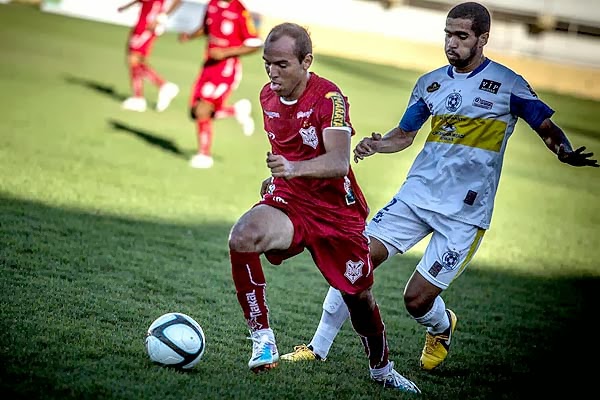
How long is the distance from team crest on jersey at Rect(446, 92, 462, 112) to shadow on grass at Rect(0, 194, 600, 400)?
1.60 metres

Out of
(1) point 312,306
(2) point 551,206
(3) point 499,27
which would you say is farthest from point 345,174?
(3) point 499,27

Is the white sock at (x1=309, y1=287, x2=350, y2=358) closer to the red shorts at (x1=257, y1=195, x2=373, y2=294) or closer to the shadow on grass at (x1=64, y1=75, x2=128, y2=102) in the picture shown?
the red shorts at (x1=257, y1=195, x2=373, y2=294)

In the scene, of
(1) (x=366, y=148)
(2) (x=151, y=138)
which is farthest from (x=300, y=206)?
Result: (2) (x=151, y=138)

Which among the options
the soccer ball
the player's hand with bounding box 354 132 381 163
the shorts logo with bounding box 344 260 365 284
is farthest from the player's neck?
the soccer ball

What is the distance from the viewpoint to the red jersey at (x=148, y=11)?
15602 millimetres

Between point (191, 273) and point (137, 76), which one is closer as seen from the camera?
point (191, 273)

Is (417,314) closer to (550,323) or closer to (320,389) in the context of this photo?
(320,389)

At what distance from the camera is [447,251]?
5902mm

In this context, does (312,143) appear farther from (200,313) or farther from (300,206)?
(200,313)

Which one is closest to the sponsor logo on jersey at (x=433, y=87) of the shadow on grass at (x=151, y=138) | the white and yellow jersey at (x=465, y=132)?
the white and yellow jersey at (x=465, y=132)

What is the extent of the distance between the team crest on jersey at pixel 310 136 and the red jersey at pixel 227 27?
23.4ft

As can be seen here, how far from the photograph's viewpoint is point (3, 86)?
51.9 feet

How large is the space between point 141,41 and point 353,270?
11127 millimetres

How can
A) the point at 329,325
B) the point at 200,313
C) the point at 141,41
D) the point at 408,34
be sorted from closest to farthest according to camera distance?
the point at 329,325, the point at 200,313, the point at 141,41, the point at 408,34
